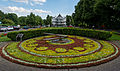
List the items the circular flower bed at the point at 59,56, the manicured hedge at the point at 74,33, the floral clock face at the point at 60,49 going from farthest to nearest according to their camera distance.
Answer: the manicured hedge at the point at 74,33, the floral clock face at the point at 60,49, the circular flower bed at the point at 59,56

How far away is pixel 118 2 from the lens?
1872 centimetres

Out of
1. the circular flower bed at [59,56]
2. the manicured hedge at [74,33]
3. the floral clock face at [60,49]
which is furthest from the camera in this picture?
the manicured hedge at [74,33]

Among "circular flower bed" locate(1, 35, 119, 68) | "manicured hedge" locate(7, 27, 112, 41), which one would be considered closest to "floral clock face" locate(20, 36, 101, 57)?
"circular flower bed" locate(1, 35, 119, 68)

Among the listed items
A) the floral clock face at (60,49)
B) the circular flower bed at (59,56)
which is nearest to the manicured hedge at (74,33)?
the floral clock face at (60,49)

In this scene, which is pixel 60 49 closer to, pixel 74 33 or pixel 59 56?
pixel 59 56

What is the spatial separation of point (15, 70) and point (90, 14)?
101 ft

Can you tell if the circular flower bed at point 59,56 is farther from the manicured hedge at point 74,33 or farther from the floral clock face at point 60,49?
the manicured hedge at point 74,33

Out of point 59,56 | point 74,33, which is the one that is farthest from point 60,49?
point 74,33

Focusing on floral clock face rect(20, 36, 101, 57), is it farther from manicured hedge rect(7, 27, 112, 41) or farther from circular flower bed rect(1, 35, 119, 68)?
manicured hedge rect(7, 27, 112, 41)

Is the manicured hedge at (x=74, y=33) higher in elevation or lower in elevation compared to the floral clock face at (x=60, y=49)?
higher

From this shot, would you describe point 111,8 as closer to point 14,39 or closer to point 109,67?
point 109,67

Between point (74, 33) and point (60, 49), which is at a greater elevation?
point (74, 33)

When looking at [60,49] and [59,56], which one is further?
[60,49]

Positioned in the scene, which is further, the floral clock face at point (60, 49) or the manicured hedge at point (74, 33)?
the manicured hedge at point (74, 33)
